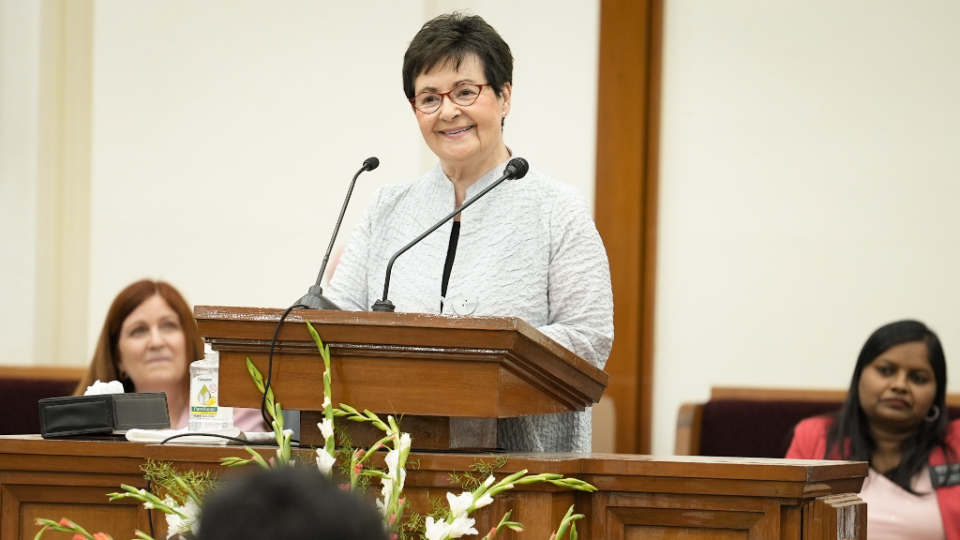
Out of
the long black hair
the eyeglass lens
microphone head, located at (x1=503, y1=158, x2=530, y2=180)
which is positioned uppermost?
the eyeglass lens

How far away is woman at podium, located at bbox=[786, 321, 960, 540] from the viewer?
3438 millimetres

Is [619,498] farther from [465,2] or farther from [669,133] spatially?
[465,2]

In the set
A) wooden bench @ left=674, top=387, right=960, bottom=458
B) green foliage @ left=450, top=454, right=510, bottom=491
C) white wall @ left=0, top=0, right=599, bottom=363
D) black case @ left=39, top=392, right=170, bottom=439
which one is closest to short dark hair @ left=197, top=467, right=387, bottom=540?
green foliage @ left=450, top=454, right=510, bottom=491

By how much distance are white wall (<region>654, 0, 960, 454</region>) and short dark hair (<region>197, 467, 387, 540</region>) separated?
3997 millimetres

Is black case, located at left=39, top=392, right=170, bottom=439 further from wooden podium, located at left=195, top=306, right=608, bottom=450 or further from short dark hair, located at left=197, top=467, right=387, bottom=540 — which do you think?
short dark hair, located at left=197, top=467, right=387, bottom=540

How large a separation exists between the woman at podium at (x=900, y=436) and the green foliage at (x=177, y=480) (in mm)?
2249

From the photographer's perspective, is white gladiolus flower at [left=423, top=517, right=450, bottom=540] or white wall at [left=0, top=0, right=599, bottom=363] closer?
white gladiolus flower at [left=423, top=517, right=450, bottom=540]

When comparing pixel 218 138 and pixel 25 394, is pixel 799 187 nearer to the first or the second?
pixel 218 138

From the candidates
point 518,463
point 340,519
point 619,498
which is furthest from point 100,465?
point 340,519

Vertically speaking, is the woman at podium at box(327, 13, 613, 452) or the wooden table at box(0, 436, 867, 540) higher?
the woman at podium at box(327, 13, 613, 452)

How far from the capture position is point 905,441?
3.59 m

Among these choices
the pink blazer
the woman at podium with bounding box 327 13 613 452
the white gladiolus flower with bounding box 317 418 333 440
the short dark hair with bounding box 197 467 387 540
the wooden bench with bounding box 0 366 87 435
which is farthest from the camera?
the wooden bench with bounding box 0 366 87 435

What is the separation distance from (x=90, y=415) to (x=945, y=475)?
8.19 feet

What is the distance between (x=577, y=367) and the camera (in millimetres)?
2006
